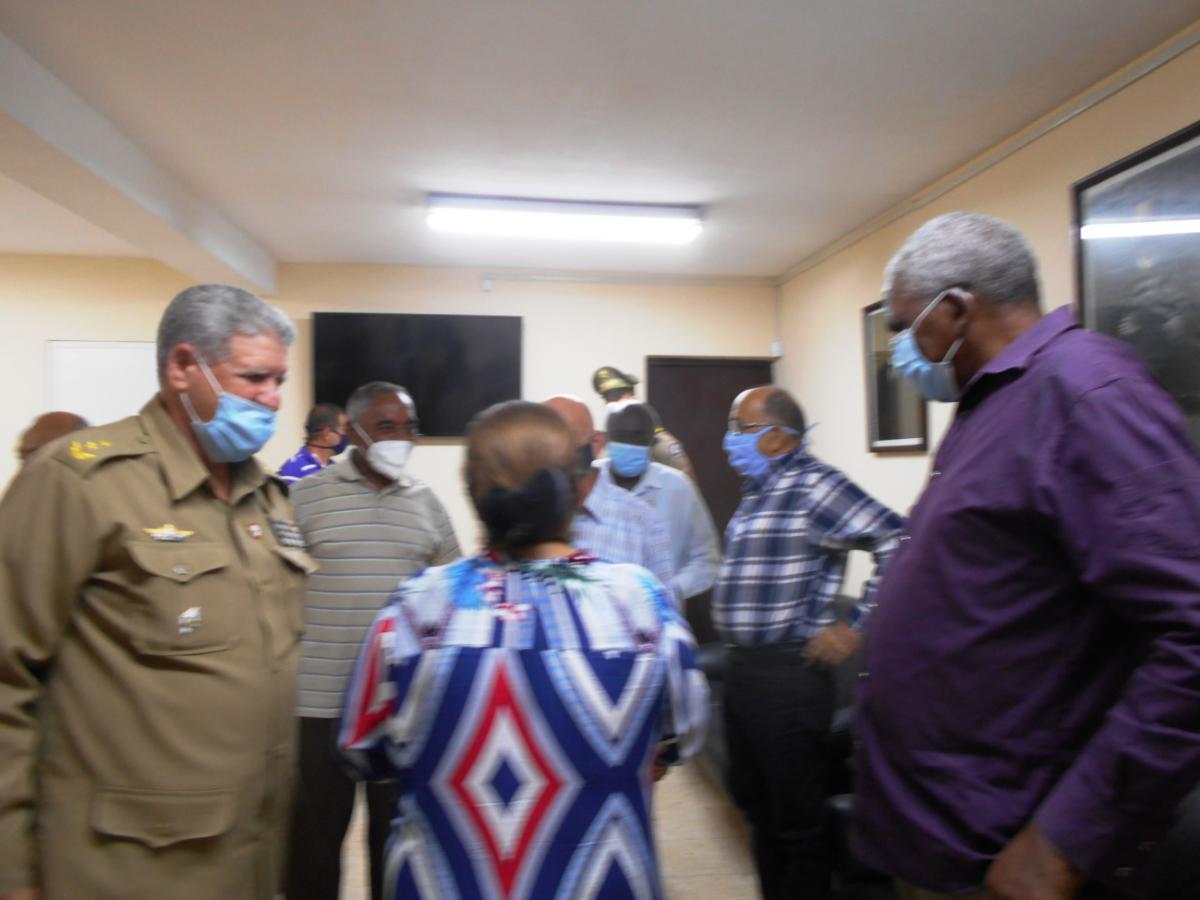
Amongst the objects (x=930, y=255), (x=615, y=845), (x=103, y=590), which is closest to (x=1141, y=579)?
(x=930, y=255)

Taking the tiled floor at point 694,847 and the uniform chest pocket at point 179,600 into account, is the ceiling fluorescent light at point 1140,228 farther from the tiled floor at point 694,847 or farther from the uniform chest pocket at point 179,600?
the uniform chest pocket at point 179,600

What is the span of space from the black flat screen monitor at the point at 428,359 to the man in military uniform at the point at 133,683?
478cm

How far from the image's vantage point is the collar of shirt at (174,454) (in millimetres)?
1468

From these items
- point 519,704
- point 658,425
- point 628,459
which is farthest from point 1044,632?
point 658,425

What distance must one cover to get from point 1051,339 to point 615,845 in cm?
95

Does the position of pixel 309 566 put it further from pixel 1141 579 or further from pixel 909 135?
pixel 909 135

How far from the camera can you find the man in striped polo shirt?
2275mm

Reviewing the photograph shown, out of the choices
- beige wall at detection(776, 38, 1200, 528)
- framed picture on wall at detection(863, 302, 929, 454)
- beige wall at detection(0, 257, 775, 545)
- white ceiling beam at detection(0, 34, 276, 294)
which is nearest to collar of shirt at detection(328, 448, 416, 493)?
white ceiling beam at detection(0, 34, 276, 294)

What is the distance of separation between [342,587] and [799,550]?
1250 mm

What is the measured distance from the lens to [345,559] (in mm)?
2305

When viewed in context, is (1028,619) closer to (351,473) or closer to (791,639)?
(791,639)

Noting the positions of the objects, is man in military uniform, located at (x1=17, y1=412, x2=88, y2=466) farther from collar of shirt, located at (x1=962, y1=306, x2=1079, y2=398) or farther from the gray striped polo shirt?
collar of shirt, located at (x1=962, y1=306, x2=1079, y2=398)

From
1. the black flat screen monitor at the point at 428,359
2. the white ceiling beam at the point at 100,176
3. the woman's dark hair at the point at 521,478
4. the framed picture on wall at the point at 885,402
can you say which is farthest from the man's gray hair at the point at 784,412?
the black flat screen monitor at the point at 428,359

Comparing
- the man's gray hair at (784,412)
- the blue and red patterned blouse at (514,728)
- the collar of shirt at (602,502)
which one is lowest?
the blue and red patterned blouse at (514,728)
